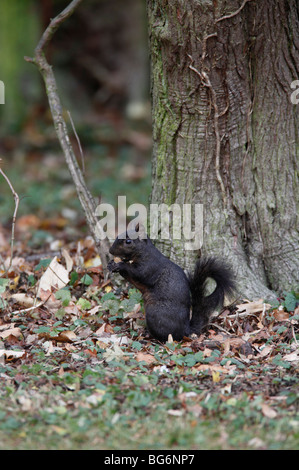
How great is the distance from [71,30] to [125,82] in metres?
1.72

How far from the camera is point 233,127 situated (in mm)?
4273

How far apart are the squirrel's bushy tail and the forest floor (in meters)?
0.15

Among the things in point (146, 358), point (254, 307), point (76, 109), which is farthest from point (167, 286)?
point (76, 109)

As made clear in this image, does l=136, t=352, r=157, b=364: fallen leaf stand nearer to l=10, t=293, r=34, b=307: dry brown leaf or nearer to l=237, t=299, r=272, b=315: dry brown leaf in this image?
l=237, t=299, r=272, b=315: dry brown leaf

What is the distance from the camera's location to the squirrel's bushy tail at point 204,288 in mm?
3908

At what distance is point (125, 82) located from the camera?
12.8 m

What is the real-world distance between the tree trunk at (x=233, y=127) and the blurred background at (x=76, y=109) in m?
2.45

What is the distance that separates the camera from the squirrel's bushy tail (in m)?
3.91

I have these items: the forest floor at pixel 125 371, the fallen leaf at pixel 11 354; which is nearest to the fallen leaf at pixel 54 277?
the forest floor at pixel 125 371

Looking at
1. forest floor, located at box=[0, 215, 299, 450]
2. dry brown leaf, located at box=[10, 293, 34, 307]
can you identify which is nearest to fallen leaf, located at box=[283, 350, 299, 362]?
forest floor, located at box=[0, 215, 299, 450]

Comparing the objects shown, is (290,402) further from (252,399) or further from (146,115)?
(146,115)

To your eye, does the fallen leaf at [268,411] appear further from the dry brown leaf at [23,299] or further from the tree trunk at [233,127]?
the dry brown leaf at [23,299]

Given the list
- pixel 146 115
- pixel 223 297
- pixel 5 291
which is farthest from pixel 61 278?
pixel 146 115
